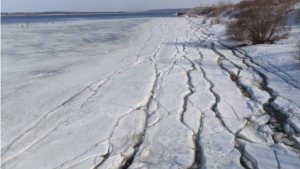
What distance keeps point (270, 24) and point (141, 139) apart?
26.0 feet

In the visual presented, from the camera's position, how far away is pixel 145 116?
362 centimetres

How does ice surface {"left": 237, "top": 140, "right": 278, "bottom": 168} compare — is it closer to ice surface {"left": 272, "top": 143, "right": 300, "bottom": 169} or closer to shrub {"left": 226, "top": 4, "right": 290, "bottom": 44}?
ice surface {"left": 272, "top": 143, "right": 300, "bottom": 169}

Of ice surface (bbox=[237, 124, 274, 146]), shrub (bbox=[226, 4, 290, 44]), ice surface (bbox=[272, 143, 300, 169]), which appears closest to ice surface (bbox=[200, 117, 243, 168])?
ice surface (bbox=[237, 124, 274, 146])

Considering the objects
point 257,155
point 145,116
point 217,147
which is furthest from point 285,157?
point 145,116

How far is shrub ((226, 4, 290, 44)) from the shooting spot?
851 cm

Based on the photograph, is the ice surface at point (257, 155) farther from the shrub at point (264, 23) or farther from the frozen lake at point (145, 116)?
the shrub at point (264, 23)

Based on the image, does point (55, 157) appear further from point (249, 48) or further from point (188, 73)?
point (249, 48)

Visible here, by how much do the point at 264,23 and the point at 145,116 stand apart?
286 inches

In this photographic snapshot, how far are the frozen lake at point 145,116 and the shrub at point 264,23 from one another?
9.95ft

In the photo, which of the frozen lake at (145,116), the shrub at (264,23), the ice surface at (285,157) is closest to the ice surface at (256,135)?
the frozen lake at (145,116)

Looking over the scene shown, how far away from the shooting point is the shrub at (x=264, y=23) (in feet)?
27.9

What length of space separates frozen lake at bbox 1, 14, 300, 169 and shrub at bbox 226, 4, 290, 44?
3033mm

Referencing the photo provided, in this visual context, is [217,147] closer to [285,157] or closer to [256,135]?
[256,135]

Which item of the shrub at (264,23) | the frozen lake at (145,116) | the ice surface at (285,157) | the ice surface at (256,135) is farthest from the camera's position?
the shrub at (264,23)
